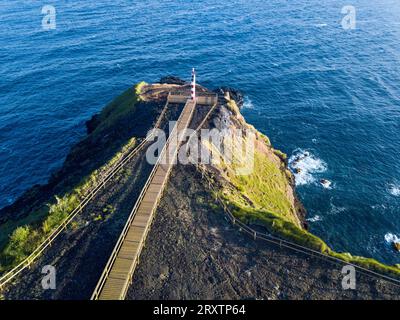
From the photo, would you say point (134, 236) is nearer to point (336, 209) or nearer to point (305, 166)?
point (336, 209)

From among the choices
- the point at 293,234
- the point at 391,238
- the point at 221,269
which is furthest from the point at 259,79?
the point at 221,269

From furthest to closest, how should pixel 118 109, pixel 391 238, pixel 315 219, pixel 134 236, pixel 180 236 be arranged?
1. pixel 118 109
2. pixel 315 219
3. pixel 391 238
4. pixel 180 236
5. pixel 134 236

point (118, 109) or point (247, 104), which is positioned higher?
point (118, 109)

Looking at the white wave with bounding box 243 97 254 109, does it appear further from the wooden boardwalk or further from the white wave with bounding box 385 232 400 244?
the white wave with bounding box 385 232 400 244

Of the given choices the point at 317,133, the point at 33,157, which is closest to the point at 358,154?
the point at 317,133

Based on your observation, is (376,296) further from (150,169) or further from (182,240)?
(150,169)
